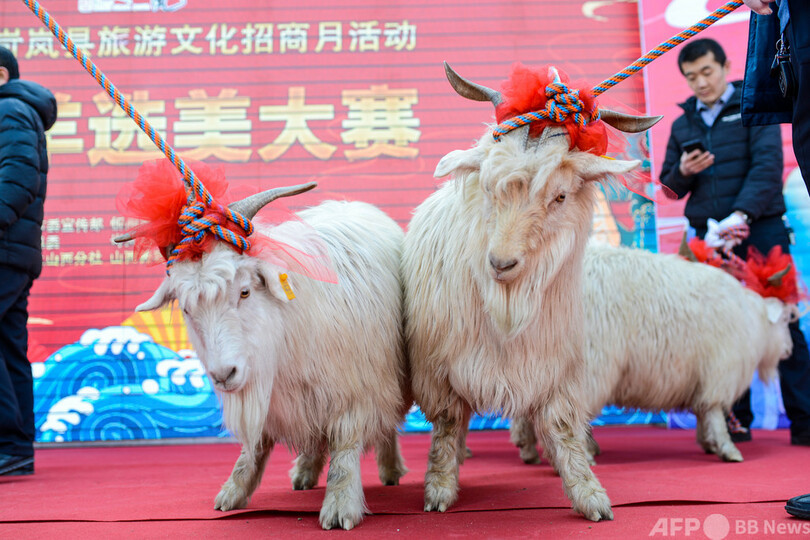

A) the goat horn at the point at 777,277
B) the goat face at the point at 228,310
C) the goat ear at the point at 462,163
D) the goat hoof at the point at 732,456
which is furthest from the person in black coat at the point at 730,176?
the goat face at the point at 228,310

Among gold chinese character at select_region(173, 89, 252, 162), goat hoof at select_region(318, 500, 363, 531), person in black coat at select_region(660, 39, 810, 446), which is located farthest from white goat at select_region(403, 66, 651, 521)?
gold chinese character at select_region(173, 89, 252, 162)

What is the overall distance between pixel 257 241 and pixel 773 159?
4111 millimetres

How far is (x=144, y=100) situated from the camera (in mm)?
5949

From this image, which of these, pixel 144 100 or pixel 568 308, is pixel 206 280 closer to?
pixel 568 308

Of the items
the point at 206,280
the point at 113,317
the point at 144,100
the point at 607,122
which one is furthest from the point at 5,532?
the point at 144,100

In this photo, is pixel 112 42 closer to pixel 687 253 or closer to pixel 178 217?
pixel 178 217

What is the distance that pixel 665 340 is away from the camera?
4254 mm

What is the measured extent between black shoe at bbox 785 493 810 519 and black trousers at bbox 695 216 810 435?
2761 millimetres

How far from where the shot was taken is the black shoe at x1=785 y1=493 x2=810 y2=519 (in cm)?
228

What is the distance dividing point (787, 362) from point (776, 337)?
0.47 metres

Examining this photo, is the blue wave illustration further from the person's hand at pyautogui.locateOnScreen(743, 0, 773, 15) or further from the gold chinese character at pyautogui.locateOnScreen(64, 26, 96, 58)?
the person's hand at pyautogui.locateOnScreen(743, 0, 773, 15)

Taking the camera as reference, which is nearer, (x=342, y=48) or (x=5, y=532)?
(x=5, y=532)

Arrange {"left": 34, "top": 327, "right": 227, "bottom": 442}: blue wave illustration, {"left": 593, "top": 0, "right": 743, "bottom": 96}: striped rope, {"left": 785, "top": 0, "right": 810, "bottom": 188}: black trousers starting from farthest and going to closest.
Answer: {"left": 34, "top": 327, "right": 227, "bottom": 442}: blue wave illustration < {"left": 593, "top": 0, "right": 743, "bottom": 96}: striped rope < {"left": 785, "top": 0, "right": 810, "bottom": 188}: black trousers

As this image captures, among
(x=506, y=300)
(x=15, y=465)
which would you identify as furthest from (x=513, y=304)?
(x=15, y=465)
